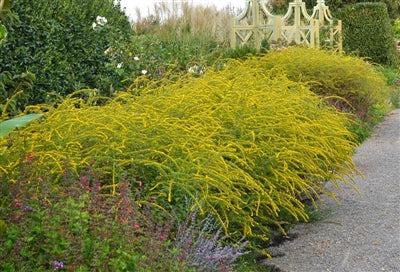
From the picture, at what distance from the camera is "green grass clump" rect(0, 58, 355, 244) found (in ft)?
13.0

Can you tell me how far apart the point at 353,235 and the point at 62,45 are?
3.47 metres

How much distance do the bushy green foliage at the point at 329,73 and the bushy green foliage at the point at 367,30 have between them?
33.4 feet

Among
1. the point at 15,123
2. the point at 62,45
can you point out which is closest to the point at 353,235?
the point at 15,123

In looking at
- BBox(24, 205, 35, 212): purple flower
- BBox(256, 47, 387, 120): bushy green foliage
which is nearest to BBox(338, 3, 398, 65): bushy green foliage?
A: BBox(256, 47, 387, 120): bushy green foliage

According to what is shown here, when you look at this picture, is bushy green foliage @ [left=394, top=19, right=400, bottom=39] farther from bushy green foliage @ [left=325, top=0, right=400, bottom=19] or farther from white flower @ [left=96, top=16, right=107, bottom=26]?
white flower @ [left=96, top=16, right=107, bottom=26]

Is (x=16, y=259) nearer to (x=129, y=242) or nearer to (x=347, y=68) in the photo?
(x=129, y=242)

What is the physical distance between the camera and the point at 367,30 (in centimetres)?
1944

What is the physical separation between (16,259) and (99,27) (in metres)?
5.07

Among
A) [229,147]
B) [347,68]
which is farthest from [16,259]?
[347,68]

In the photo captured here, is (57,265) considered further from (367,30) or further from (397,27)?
(397,27)

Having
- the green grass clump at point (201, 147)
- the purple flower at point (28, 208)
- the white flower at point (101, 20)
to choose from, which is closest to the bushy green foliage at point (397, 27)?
the white flower at point (101, 20)

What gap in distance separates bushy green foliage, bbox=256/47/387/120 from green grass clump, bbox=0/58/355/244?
294cm

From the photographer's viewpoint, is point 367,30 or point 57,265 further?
point 367,30

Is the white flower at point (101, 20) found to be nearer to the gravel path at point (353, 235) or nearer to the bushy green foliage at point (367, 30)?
the gravel path at point (353, 235)
